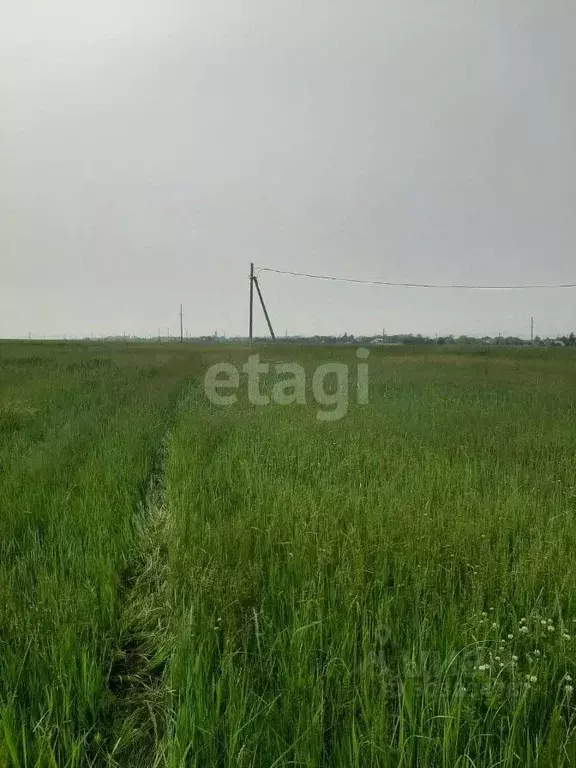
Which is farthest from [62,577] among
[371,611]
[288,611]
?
[371,611]

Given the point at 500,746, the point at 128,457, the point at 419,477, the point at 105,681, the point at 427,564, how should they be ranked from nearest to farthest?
1. the point at 500,746
2. the point at 105,681
3. the point at 427,564
4. the point at 419,477
5. the point at 128,457

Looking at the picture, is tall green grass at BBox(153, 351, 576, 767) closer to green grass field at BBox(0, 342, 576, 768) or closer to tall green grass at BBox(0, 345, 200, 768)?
green grass field at BBox(0, 342, 576, 768)

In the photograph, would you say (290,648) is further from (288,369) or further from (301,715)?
(288,369)

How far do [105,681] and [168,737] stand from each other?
1.60 ft

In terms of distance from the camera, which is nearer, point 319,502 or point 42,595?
point 42,595

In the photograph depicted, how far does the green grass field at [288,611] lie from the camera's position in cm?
163

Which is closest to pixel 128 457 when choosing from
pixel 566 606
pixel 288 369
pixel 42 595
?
pixel 42 595

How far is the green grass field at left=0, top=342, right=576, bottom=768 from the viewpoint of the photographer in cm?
163

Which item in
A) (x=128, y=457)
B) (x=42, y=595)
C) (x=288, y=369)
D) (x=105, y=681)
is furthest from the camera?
(x=288, y=369)

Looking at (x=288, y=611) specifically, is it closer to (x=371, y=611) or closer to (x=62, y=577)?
(x=371, y=611)

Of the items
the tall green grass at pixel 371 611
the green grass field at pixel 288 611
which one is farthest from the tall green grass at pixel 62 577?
the tall green grass at pixel 371 611

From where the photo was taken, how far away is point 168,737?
65.2 inches

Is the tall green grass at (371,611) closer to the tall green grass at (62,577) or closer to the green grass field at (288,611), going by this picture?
the green grass field at (288,611)

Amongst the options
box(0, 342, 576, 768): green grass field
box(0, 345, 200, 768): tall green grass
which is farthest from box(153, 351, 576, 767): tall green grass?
box(0, 345, 200, 768): tall green grass
